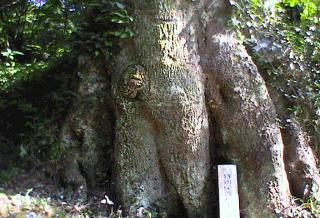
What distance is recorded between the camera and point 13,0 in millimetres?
6047

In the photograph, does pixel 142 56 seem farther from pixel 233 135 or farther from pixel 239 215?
pixel 239 215

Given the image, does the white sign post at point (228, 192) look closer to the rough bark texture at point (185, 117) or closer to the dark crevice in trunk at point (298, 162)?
the rough bark texture at point (185, 117)

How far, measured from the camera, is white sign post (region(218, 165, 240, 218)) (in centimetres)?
443

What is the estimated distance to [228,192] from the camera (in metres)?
4.50

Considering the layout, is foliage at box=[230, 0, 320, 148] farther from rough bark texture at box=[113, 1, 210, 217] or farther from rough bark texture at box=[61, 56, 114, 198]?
rough bark texture at box=[61, 56, 114, 198]

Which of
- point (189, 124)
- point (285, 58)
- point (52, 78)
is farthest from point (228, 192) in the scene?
point (52, 78)

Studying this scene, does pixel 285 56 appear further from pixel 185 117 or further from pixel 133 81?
pixel 133 81

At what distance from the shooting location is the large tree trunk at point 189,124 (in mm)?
4703

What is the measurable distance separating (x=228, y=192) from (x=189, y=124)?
85 centimetres

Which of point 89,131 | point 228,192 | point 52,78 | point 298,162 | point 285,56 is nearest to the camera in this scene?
point 228,192

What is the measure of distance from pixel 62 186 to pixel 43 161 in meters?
0.40

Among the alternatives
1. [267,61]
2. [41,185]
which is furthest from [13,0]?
[267,61]

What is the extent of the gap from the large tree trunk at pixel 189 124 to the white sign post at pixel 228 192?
29 cm

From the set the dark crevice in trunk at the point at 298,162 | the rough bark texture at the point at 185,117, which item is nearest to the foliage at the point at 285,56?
the dark crevice in trunk at the point at 298,162
